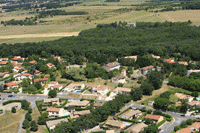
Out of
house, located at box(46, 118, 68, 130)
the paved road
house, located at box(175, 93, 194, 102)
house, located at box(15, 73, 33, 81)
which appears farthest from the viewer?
house, located at box(15, 73, 33, 81)

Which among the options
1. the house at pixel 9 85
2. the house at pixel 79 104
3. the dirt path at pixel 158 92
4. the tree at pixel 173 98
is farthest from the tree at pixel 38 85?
the tree at pixel 173 98

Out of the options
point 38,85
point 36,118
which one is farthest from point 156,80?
point 38,85

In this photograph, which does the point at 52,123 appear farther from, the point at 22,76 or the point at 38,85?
the point at 22,76

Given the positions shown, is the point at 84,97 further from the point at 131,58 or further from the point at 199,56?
the point at 199,56

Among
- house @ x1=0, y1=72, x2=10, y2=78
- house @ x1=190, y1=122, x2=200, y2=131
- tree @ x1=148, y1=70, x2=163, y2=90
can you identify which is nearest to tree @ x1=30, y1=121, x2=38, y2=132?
house @ x1=190, y1=122, x2=200, y2=131

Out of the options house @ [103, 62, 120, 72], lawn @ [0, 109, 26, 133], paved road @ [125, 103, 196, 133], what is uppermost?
house @ [103, 62, 120, 72]

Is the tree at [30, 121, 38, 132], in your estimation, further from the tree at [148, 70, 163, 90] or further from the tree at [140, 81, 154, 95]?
the tree at [148, 70, 163, 90]

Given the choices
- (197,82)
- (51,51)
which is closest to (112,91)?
(197,82)

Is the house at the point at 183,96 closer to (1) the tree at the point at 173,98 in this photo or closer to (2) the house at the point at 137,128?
(1) the tree at the point at 173,98
